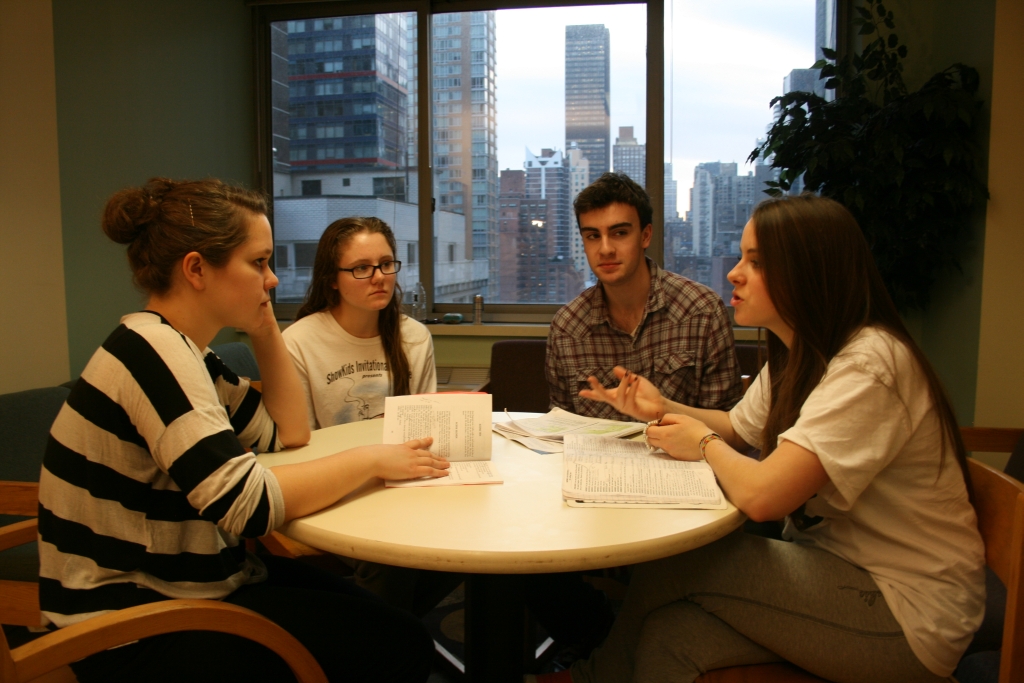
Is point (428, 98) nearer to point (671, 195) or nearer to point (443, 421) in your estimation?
point (671, 195)

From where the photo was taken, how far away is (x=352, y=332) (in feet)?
6.97

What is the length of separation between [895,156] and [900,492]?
7.18 ft

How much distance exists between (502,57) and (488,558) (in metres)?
3.62

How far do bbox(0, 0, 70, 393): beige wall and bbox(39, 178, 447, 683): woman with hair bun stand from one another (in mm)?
1665

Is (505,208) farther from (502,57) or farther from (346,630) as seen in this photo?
(346,630)

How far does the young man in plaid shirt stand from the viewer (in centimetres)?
219

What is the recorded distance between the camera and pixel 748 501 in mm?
1116

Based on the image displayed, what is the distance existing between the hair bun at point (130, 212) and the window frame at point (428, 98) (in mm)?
2908

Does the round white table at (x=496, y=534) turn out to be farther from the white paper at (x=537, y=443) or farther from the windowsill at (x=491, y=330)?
the windowsill at (x=491, y=330)

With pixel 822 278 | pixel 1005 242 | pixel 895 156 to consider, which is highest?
pixel 895 156

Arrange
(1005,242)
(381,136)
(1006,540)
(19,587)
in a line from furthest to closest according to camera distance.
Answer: (381,136), (1005,242), (19,587), (1006,540)

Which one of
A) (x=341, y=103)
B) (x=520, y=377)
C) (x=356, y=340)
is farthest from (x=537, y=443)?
(x=341, y=103)

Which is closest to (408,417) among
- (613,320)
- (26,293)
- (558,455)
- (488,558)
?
(558,455)

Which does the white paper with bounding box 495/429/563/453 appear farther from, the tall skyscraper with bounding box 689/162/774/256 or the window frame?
the tall skyscraper with bounding box 689/162/774/256
